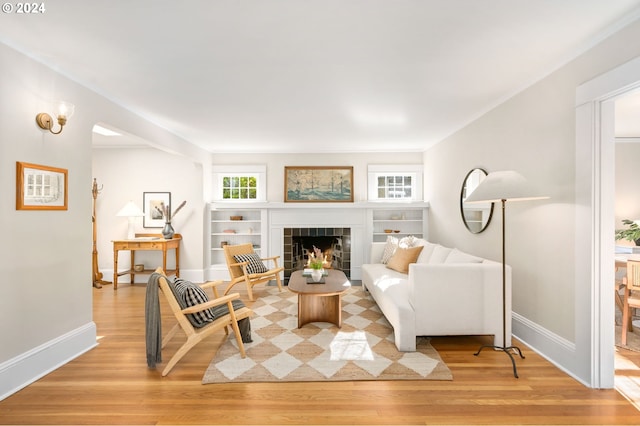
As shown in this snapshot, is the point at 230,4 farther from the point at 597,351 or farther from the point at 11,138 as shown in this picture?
the point at 597,351

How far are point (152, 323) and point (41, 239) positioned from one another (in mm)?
1164

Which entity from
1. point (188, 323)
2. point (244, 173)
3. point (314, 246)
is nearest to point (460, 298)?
point (188, 323)

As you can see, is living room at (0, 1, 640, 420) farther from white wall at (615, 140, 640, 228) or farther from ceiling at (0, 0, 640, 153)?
white wall at (615, 140, 640, 228)

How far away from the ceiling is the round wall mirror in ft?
2.68

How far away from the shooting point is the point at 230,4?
1.91m

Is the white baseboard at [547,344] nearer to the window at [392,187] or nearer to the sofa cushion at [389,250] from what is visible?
the sofa cushion at [389,250]

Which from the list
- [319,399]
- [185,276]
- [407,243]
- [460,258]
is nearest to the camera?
[319,399]

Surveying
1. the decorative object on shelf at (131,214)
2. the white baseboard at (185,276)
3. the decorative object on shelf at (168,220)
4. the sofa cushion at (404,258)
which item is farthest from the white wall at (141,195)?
the sofa cushion at (404,258)

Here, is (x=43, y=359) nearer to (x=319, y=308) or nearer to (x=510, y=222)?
(x=319, y=308)

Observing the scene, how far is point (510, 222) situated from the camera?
3420mm

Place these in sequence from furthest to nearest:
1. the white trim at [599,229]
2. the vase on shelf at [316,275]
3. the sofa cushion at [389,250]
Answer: the sofa cushion at [389,250], the vase on shelf at [316,275], the white trim at [599,229]

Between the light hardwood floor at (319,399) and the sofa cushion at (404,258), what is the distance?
1.79 meters

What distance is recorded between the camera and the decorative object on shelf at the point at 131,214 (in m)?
5.54

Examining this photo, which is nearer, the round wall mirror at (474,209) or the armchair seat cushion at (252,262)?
the round wall mirror at (474,209)
